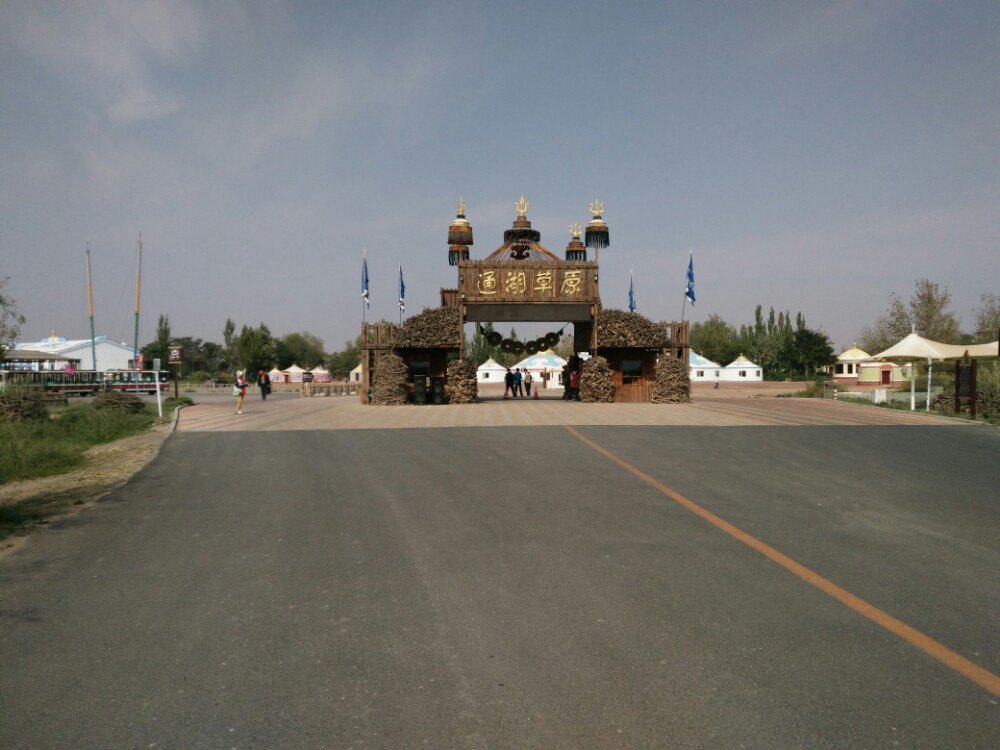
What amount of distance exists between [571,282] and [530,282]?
1.75 meters

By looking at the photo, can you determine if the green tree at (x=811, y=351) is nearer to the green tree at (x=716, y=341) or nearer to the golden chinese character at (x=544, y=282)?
the green tree at (x=716, y=341)

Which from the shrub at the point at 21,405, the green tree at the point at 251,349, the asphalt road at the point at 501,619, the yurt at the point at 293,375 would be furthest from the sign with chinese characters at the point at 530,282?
the green tree at the point at 251,349

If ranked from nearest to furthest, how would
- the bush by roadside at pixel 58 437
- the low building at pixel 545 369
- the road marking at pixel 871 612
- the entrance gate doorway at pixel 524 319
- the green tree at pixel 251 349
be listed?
the road marking at pixel 871 612 < the bush by roadside at pixel 58 437 < the entrance gate doorway at pixel 524 319 < the low building at pixel 545 369 < the green tree at pixel 251 349

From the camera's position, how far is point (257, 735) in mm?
3018

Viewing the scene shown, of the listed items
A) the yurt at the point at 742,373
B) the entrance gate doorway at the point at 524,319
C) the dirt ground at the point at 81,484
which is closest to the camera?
the dirt ground at the point at 81,484

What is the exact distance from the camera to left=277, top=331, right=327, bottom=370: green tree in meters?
117

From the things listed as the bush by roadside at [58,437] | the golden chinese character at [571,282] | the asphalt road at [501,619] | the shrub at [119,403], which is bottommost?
the asphalt road at [501,619]

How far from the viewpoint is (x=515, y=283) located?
94.9ft

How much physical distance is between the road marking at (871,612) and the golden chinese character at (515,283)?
71.2 feet

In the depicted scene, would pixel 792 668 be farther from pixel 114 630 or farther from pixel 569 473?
pixel 569 473

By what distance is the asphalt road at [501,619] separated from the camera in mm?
3104

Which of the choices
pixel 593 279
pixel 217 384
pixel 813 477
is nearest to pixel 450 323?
pixel 593 279

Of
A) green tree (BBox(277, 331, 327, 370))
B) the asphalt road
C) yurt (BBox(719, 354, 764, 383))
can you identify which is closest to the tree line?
green tree (BBox(277, 331, 327, 370))

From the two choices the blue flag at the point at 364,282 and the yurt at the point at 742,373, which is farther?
the yurt at the point at 742,373
